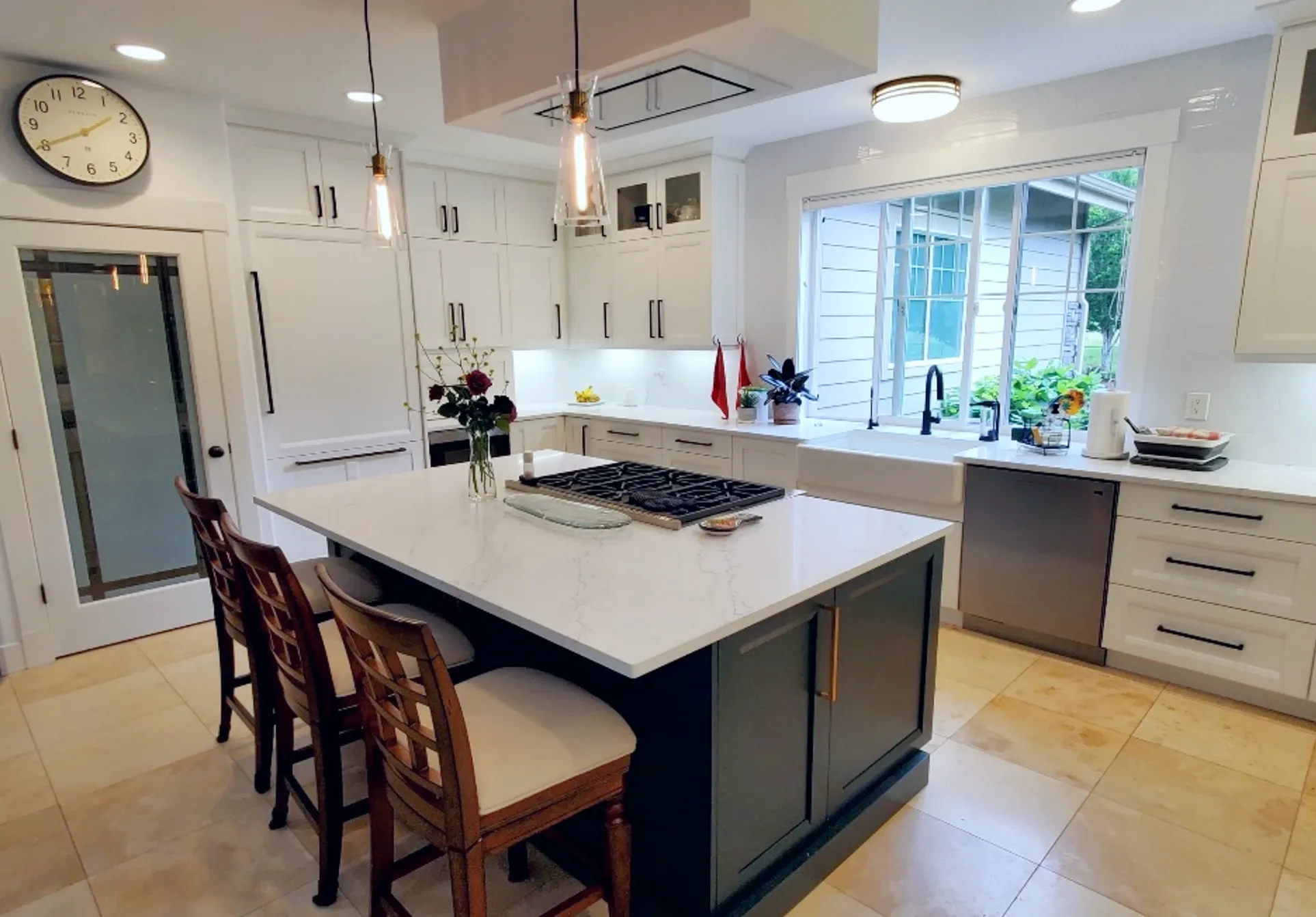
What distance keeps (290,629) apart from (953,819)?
1966mm

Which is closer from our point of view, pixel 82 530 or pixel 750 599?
pixel 750 599

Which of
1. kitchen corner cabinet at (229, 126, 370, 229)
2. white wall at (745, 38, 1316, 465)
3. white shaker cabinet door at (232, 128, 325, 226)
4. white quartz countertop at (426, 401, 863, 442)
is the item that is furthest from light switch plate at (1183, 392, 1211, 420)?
white shaker cabinet door at (232, 128, 325, 226)

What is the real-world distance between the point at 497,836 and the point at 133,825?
161 cm

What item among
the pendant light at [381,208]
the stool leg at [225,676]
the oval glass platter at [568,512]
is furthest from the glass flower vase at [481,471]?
the stool leg at [225,676]

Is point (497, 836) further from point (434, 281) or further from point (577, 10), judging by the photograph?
point (434, 281)

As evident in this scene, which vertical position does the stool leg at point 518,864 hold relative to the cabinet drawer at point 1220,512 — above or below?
below

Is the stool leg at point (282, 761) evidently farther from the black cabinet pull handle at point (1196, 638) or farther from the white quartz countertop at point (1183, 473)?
the black cabinet pull handle at point (1196, 638)

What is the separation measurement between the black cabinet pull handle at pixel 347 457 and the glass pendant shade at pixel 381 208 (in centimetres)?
203

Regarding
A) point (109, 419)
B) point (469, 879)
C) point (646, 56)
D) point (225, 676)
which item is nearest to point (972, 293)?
point (646, 56)

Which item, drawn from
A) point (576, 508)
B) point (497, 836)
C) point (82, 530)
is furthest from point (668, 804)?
point (82, 530)

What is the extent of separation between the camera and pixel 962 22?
2.63m

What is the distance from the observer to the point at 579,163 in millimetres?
1775

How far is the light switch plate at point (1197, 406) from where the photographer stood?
122 inches

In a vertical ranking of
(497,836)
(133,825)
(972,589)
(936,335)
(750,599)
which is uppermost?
(936,335)
